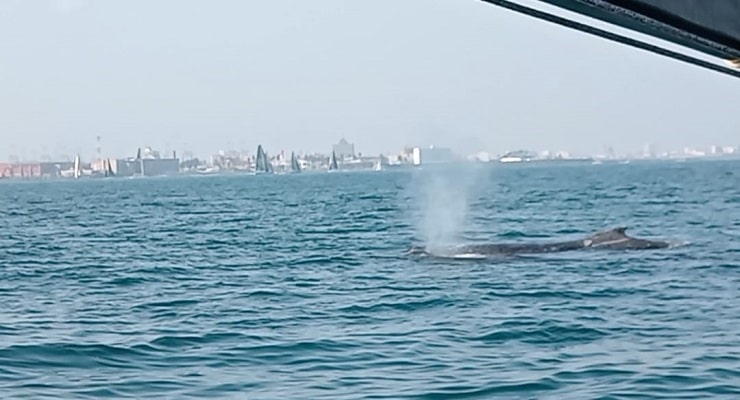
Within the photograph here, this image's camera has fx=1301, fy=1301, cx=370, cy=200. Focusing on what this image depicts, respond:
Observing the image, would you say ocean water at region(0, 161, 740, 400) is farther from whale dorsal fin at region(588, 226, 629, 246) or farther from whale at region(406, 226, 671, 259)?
whale dorsal fin at region(588, 226, 629, 246)

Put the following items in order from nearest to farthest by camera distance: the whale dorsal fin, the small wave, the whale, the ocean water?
1. the ocean water
2. the small wave
3. the whale
4. the whale dorsal fin

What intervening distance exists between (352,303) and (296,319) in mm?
2225

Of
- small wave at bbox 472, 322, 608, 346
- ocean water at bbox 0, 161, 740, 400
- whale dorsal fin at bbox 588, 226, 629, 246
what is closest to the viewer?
ocean water at bbox 0, 161, 740, 400

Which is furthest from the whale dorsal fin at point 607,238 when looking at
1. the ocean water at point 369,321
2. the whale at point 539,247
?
the ocean water at point 369,321

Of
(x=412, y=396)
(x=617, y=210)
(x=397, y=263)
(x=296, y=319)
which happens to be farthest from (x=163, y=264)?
(x=617, y=210)

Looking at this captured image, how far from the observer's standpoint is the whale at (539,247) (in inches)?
1238

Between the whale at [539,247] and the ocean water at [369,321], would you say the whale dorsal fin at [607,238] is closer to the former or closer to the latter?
the whale at [539,247]

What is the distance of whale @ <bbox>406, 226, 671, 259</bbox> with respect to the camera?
3144 cm

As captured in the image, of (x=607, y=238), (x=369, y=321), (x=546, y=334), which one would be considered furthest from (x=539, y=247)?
(x=546, y=334)

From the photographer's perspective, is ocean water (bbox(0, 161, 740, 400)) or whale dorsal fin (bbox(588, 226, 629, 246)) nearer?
ocean water (bbox(0, 161, 740, 400))

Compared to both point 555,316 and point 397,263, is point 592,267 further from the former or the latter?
point 555,316

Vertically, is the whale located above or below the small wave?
below

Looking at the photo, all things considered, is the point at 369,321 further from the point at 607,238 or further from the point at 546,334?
the point at 607,238

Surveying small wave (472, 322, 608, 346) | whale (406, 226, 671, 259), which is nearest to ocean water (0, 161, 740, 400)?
small wave (472, 322, 608, 346)
